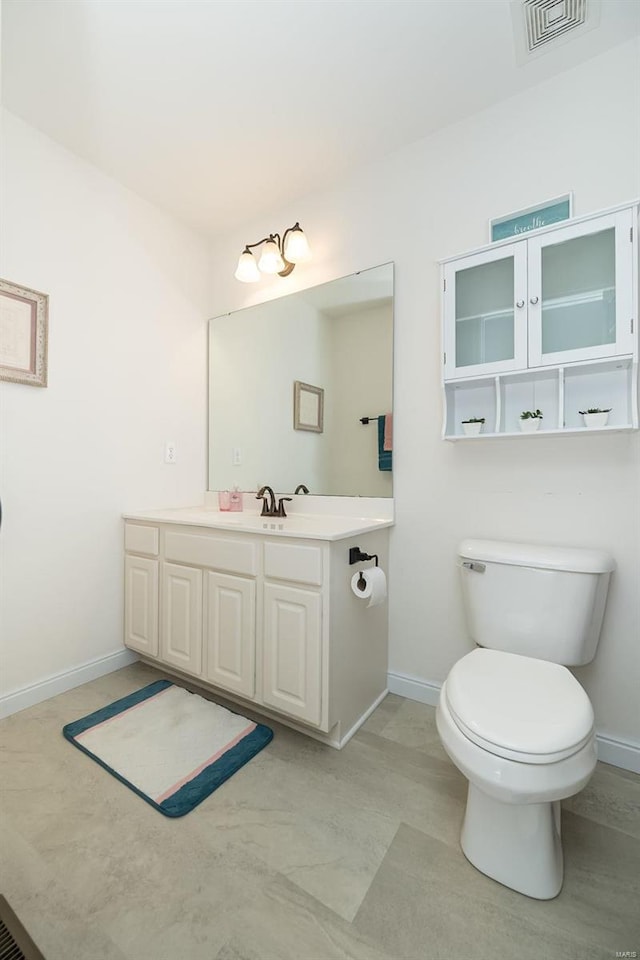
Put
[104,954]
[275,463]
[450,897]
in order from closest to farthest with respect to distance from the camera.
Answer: [104,954] < [450,897] < [275,463]

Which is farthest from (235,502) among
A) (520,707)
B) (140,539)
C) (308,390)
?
(520,707)

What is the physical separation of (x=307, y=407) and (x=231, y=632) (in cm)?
115

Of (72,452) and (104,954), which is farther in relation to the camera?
(72,452)

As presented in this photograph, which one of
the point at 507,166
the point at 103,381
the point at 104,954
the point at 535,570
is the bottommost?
the point at 104,954

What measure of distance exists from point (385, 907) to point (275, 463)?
1.75 meters

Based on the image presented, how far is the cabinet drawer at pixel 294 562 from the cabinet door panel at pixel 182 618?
423 mm

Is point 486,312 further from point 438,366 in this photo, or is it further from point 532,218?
point 532,218

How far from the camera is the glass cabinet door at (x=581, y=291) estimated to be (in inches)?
51.2

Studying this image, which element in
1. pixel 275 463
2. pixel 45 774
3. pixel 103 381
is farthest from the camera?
pixel 275 463

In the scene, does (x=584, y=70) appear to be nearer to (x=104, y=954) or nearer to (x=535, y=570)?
(x=535, y=570)

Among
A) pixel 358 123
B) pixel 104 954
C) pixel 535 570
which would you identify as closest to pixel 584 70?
pixel 358 123

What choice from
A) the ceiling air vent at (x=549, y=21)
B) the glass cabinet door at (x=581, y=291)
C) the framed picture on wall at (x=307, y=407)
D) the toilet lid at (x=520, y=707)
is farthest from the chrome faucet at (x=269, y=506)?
the ceiling air vent at (x=549, y=21)

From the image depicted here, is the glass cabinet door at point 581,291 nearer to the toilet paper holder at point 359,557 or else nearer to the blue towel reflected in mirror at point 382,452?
the blue towel reflected in mirror at point 382,452

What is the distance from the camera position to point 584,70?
58.0 inches
